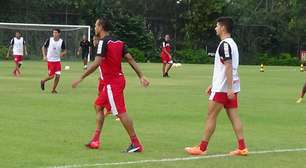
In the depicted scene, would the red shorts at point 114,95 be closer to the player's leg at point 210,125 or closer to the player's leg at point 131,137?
the player's leg at point 131,137

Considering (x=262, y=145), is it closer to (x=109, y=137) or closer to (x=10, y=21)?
(x=109, y=137)

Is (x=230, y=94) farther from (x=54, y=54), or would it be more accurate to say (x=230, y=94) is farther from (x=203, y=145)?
(x=54, y=54)

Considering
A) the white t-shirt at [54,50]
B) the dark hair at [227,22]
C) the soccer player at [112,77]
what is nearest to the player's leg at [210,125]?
the soccer player at [112,77]

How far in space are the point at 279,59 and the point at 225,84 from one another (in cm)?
5827

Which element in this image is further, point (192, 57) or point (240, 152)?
point (192, 57)

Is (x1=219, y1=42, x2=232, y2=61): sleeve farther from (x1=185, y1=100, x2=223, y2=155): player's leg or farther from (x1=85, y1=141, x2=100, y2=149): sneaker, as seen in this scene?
(x1=85, y1=141, x2=100, y2=149): sneaker

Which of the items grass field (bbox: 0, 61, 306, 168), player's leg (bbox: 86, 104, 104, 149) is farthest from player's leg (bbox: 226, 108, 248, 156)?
player's leg (bbox: 86, 104, 104, 149)

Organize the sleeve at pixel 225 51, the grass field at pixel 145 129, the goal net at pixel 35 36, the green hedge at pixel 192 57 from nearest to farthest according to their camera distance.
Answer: the grass field at pixel 145 129, the sleeve at pixel 225 51, the goal net at pixel 35 36, the green hedge at pixel 192 57

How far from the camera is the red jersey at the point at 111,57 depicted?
1095 cm

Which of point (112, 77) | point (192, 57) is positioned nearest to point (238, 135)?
point (112, 77)

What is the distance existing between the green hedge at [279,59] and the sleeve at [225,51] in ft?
187

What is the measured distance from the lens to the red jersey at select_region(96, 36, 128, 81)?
1095 cm

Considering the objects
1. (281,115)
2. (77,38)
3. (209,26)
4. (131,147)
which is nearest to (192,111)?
(281,115)

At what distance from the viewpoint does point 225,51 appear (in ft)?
34.3
